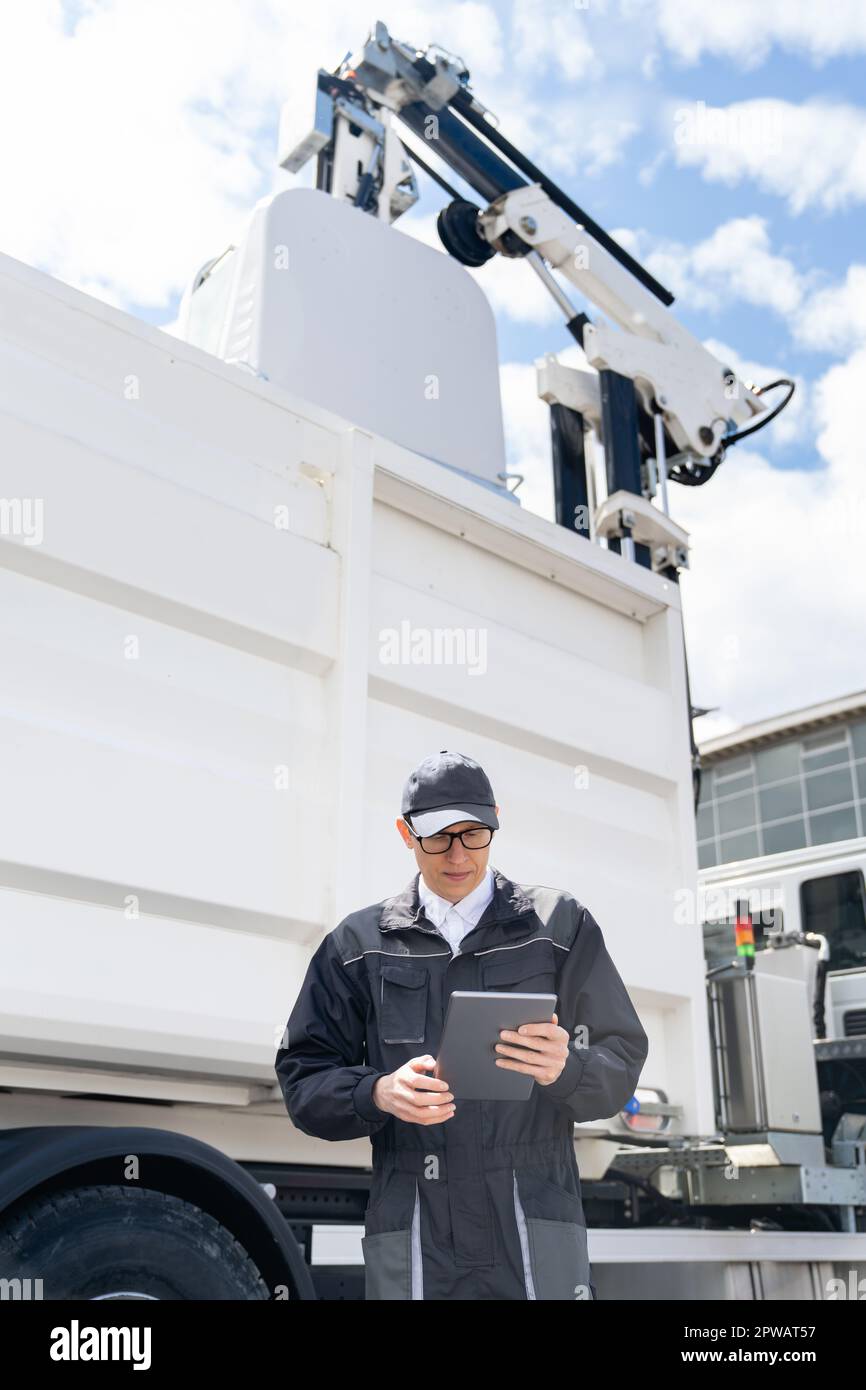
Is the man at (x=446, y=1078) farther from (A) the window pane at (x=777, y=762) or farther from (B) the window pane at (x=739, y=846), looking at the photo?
(A) the window pane at (x=777, y=762)

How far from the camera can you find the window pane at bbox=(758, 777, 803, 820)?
292 inches

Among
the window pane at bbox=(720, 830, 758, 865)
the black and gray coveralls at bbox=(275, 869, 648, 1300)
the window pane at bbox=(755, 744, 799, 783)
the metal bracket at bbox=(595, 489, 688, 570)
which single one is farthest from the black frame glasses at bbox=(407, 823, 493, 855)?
the window pane at bbox=(755, 744, 799, 783)

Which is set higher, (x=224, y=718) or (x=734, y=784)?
(x=734, y=784)

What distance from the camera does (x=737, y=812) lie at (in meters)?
7.39

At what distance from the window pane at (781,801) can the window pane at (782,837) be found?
0.26 ft

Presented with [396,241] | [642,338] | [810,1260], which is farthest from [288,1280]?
[642,338]

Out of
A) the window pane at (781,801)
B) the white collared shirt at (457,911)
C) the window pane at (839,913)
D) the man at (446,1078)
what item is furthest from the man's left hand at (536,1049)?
the window pane at (781,801)

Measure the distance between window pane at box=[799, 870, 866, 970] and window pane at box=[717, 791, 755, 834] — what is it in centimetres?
196

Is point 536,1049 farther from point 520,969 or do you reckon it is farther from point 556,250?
point 556,250

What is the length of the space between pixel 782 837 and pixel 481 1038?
217 inches

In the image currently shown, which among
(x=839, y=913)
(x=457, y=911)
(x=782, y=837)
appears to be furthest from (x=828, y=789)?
(x=457, y=911)

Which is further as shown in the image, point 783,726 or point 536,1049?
point 783,726

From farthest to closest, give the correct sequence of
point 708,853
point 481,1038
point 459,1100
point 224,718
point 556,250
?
point 708,853
point 556,250
point 224,718
point 459,1100
point 481,1038

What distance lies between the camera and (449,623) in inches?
130
